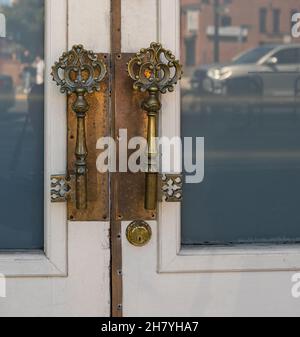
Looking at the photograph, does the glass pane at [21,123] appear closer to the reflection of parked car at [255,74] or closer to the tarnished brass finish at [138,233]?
the tarnished brass finish at [138,233]

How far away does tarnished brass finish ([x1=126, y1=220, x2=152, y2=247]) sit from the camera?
73.3 inches

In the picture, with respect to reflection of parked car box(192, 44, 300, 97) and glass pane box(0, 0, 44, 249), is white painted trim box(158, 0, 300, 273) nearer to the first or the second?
reflection of parked car box(192, 44, 300, 97)

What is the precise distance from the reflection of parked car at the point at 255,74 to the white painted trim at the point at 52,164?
0.38 meters

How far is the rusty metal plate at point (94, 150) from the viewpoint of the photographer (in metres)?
1.83

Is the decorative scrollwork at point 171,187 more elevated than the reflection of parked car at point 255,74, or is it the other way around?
the reflection of parked car at point 255,74

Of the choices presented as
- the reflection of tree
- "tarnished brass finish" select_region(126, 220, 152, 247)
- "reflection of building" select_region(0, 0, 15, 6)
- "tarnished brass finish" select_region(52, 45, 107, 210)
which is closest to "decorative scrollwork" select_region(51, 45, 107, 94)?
"tarnished brass finish" select_region(52, 45, 107, 210)

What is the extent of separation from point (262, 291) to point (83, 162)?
618mm

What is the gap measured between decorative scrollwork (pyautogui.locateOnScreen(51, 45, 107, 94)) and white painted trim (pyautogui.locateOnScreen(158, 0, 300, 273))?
0.62 ft

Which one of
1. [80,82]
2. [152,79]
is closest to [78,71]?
[80,82]

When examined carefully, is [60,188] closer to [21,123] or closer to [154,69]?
[21,123]

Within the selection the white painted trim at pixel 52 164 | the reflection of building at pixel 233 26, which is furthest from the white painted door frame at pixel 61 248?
the reflection of building at pixel 233 26
